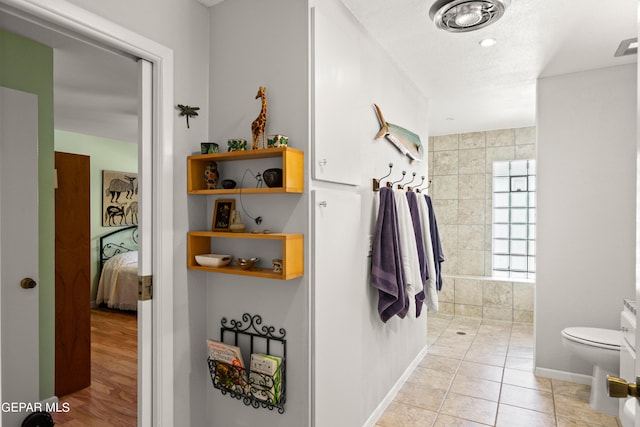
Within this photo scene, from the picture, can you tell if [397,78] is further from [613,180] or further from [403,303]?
[613,180]

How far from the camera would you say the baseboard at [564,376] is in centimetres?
295

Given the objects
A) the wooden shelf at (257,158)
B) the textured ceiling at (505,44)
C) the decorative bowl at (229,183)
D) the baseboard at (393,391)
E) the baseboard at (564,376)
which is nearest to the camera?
the wooden shelf at (257,158)

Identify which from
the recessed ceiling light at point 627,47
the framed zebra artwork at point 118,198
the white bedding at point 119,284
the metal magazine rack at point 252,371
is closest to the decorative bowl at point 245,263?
the metal magazine rack at point 252,371

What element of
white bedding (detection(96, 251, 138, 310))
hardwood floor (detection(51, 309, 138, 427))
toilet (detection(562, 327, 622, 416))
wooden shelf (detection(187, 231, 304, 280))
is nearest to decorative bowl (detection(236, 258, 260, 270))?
wooden shelf (detection(187, 231, 304, 280))

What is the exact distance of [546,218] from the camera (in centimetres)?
310

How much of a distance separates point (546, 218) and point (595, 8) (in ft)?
5.39

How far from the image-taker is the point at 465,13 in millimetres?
1870

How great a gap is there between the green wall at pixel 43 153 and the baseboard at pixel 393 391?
2139mm

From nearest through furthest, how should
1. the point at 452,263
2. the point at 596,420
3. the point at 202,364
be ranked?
the point at 202,364 < the point at 596,420 < the point at 452,263

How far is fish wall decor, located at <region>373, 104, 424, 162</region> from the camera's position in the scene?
2.47 meters

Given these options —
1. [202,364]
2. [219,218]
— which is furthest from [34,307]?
[219,218]

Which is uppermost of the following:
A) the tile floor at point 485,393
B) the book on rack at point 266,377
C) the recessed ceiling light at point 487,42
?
the recessed ceiling light at point 487,42

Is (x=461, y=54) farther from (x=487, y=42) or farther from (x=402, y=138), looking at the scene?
(x=402, y=138)

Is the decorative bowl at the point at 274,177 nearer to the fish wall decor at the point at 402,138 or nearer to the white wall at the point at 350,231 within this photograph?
the white wall at the point at 350,231
